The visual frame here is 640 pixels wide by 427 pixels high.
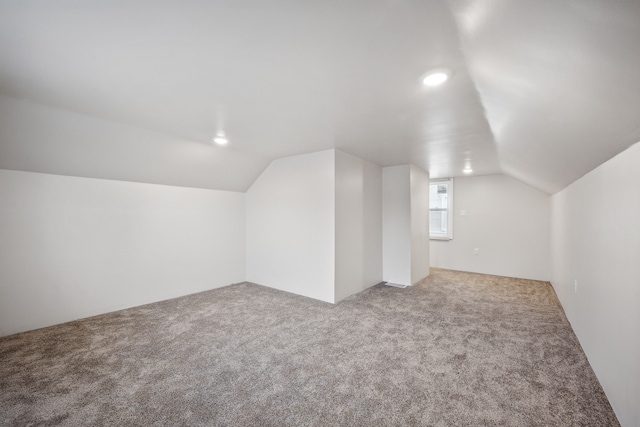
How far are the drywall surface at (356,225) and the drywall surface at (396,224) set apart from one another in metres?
0.11

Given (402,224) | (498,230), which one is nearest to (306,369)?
(402,224)

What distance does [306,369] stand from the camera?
83.7 inches

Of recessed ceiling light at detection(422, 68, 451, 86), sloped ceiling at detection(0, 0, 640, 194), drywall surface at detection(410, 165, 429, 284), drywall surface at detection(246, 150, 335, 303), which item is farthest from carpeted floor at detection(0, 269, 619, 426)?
recessed ceiling light at detection(422, 68, 451, 86)

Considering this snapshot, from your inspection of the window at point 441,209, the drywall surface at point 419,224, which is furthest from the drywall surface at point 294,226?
the window at point 441,209

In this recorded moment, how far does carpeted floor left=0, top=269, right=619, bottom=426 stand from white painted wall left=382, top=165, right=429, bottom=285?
3.90ft

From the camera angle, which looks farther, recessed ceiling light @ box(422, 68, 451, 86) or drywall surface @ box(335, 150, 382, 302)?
drywall surface @ box(335, 150, 382, 302)

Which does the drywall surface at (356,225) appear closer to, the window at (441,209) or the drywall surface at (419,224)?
the drywall surface at (419,224)

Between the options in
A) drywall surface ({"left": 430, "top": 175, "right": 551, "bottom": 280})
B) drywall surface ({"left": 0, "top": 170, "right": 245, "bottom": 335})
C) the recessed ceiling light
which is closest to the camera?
the recessed ceiling light

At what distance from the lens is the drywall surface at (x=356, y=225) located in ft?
12.4

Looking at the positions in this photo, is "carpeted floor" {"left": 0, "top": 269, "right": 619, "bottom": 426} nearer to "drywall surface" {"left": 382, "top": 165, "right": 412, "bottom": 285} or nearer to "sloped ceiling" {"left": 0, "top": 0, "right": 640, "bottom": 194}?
"drywall surface" {"left": 382, "top": 165, "right": 412, "bottom": 285}

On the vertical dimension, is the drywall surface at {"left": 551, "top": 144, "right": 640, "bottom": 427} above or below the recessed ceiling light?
below

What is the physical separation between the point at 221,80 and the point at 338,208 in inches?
90.4

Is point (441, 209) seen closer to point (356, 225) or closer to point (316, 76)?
point (356, 225)

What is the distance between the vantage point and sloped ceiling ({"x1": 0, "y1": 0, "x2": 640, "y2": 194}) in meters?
1.06
